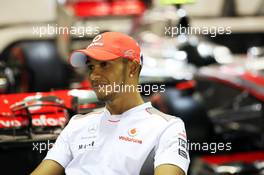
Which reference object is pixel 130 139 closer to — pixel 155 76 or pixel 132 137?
pixel 132 137

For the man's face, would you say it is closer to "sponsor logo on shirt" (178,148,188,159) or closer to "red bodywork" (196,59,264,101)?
"sponsor logo on shirt" (178,148,188,159)

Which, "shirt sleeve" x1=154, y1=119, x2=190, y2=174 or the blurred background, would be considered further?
the blurred background

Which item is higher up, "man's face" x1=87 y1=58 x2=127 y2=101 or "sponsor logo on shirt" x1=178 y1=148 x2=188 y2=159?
"man's face" x1=87 y1=58 x2=127 y2=101

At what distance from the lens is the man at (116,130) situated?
1.94m

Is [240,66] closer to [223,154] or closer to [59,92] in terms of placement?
[223,154]

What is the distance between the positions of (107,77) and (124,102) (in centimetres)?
9

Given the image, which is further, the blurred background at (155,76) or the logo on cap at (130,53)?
the blurred background at (155,76)

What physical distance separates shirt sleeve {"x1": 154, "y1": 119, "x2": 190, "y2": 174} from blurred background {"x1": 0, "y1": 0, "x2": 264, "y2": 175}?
0.10 m

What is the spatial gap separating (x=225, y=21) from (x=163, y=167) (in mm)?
1901

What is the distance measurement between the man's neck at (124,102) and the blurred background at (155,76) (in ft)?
0.67

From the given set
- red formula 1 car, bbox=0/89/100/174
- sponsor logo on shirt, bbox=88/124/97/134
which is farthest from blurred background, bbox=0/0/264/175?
sponsor logo on shirt, bbox=88/124/97/134

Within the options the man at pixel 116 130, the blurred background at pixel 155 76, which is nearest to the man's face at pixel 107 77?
the man at pixel 116 130

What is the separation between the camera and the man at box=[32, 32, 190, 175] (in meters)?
1.94

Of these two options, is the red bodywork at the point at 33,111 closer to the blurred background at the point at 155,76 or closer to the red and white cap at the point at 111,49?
the blurred background at the point at 155,76
